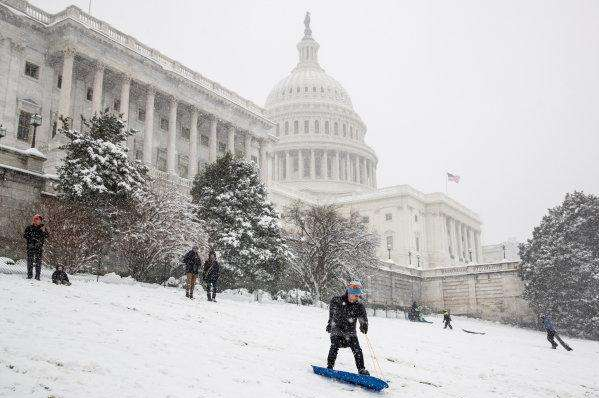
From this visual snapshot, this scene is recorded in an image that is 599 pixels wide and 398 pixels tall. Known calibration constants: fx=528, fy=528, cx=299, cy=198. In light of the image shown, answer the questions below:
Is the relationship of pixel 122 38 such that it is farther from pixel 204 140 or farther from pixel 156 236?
pixel 156 236

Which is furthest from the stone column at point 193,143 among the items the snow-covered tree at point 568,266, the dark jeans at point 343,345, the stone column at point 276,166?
the stone column at point 276,166

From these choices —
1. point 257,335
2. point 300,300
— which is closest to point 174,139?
point 300,300

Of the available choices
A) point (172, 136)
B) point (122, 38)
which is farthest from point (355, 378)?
point (122, 38)

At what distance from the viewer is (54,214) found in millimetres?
20438

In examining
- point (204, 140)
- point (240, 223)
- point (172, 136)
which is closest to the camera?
point (240, 223)

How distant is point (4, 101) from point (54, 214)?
22212 mm

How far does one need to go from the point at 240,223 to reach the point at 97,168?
814 centimetres

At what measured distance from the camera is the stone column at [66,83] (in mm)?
38438

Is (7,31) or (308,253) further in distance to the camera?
(7,31)

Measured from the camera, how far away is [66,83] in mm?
38969

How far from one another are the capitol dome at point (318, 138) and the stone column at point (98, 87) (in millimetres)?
61463

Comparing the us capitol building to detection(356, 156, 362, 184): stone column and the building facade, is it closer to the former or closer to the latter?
the building facade

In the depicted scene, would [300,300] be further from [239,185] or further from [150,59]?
[150,59]

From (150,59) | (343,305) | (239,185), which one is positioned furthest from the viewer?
(150,59)
